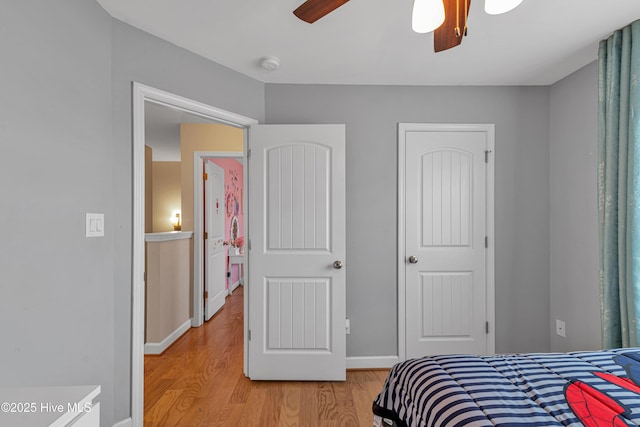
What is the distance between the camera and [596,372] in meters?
1.19

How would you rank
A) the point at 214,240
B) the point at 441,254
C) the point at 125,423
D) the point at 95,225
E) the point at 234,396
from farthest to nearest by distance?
the point at 214,240
the point at 441,254
the point at 234,396
the point at 125,423
the point at 95,225

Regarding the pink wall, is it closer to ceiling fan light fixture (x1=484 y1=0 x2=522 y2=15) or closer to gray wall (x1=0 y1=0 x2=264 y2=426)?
gray wall (x1=0 y1=0 x2=264 y2=426)

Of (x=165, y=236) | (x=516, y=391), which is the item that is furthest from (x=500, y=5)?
(x=165, y=236)

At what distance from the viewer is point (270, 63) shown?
2.24m

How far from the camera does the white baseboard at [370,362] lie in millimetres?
2627

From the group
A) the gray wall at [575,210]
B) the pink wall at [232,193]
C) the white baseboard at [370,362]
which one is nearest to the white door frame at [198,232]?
the pink wall at [232,193]

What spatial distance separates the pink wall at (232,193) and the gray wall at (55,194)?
116 inches

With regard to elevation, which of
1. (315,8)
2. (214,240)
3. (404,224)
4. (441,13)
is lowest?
(214,240)

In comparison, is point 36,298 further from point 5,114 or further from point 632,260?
point 632,260

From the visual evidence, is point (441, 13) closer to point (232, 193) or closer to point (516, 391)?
point (516, 391)

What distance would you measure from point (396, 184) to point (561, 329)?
5.83ft

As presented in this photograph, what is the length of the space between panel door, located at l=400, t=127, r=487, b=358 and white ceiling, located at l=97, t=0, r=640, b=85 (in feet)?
2.03

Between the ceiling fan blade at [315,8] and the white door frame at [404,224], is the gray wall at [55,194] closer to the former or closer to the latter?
the ceiling fan blade at [315,8]

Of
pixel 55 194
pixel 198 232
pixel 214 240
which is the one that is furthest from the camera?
pixel 214 240
